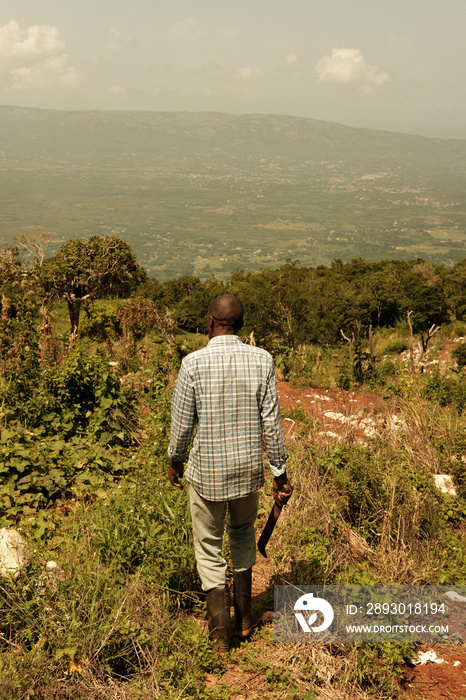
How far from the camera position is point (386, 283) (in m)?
27.6

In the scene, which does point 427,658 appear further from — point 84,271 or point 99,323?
point 99,323

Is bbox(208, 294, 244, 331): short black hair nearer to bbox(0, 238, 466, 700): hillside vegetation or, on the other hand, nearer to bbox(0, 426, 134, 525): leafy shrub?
bbox(0, 238, 466, 700): hillside vegetation

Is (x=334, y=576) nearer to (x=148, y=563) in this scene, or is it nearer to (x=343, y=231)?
(x=148, y=563)

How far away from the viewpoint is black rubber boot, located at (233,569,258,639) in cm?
273

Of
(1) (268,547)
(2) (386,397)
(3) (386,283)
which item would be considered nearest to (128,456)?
(1) (268,547)

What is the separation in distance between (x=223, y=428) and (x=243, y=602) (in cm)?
107

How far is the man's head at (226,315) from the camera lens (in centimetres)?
251

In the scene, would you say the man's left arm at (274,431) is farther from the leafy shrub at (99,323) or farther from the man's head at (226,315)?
the leafy shrub at (99,323)

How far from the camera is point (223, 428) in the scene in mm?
2492

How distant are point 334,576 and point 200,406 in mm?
1611

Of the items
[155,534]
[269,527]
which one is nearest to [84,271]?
[155,534]

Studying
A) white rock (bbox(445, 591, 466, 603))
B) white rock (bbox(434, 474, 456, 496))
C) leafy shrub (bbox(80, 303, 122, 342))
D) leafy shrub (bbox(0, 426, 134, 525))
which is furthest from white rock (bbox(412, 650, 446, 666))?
leafy shrub (bbox(80, 303, 122, 342))

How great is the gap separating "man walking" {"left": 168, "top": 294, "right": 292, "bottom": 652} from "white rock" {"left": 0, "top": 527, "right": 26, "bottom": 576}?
1.11 m

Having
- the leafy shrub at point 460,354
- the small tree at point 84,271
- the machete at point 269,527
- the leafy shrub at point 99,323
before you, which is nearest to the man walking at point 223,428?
the machete at point 269,527
